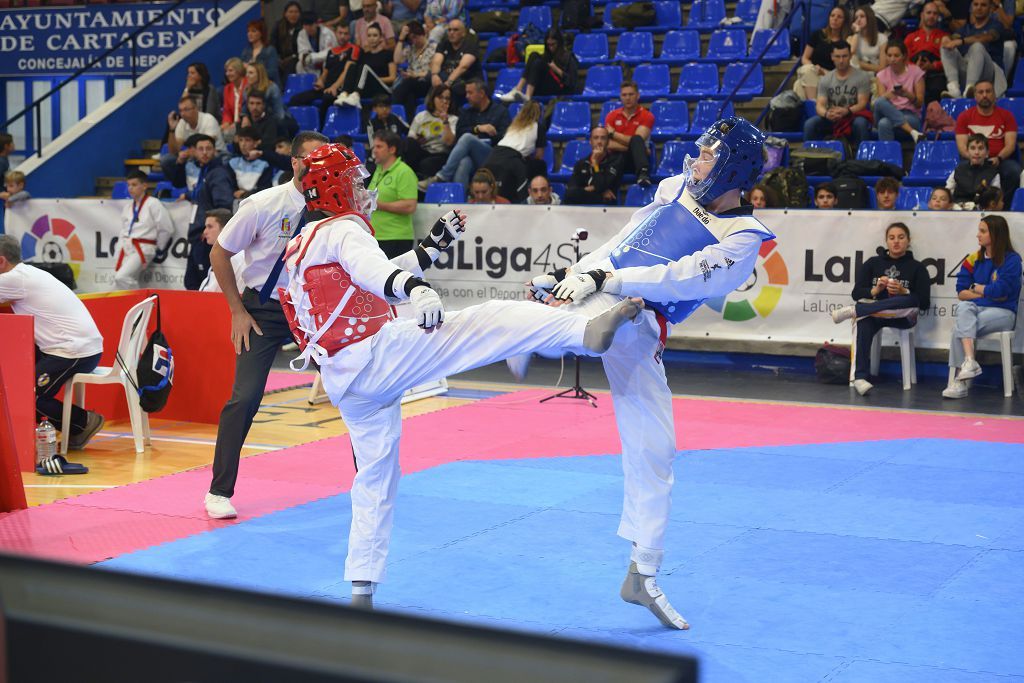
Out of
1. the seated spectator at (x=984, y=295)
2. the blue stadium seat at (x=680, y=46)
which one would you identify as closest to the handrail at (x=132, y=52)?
the blue stadium seat at (x=680, y=46)

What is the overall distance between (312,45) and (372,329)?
42.8 feet

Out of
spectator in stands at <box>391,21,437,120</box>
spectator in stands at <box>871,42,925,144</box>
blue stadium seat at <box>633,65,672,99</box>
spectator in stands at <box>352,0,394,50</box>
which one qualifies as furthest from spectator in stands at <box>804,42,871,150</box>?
spectator in stands at <box>352,0,394,50</box>

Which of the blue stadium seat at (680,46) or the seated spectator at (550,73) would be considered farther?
the blue stadium seat at (680,46)

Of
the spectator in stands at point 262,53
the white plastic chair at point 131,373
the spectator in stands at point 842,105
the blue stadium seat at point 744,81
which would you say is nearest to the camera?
the white plastic chair at point 131,373

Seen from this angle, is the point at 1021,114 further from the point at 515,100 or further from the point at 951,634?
the point at 951,634

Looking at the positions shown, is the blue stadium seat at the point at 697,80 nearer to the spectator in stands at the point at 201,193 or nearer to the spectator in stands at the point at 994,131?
the spectator in stands at the point at 994,131

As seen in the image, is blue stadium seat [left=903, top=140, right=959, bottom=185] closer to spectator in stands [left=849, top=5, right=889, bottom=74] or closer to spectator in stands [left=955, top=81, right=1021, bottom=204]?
spectator in stands [left=955, top=81, right=1021, bottom=204]

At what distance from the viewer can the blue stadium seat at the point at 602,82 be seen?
14398 mm

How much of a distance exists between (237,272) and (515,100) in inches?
315

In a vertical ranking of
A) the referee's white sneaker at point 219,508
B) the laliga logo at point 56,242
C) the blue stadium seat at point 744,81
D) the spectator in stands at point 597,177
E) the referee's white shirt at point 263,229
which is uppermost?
the blue stadium seat at point 744,81

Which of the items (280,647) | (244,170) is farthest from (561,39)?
(280,647)

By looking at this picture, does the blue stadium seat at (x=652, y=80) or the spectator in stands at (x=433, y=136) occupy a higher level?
the blue stadium seat at (x=652, y=80)

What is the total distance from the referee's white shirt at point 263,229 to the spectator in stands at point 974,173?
7143 mm

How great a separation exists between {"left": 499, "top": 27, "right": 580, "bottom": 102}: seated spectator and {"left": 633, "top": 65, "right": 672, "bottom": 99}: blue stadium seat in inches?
31.1
